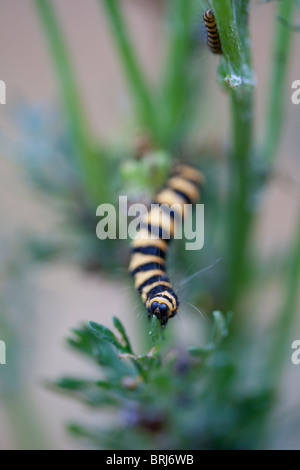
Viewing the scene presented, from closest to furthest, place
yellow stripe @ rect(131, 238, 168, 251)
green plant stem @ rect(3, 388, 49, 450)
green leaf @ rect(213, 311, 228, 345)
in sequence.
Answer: green leaf @ rect(213, 311, 228, 345)
yellow stripe @ rect(131, 238, 168, 251)
green plant stem @ rect(3, 388, 49, 450)

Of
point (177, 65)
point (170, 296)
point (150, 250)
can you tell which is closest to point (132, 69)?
point (177, 65)

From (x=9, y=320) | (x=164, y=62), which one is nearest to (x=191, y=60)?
(x=164, y=62)

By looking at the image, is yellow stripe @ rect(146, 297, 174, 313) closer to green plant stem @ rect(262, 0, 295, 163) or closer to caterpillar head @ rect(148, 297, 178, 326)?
caterpillar head @ rect(148, 297, 178, 326)

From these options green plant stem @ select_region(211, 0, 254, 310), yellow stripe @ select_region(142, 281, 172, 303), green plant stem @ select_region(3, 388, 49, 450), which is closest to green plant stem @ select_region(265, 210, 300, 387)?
green plant stem @ select_region(211, 0, 254, 310)

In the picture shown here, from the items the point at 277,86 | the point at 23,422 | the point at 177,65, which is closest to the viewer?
the point at 277,86

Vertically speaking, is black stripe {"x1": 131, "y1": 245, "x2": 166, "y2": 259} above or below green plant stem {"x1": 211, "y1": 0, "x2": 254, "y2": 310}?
below

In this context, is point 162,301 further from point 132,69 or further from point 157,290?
point 132,69
